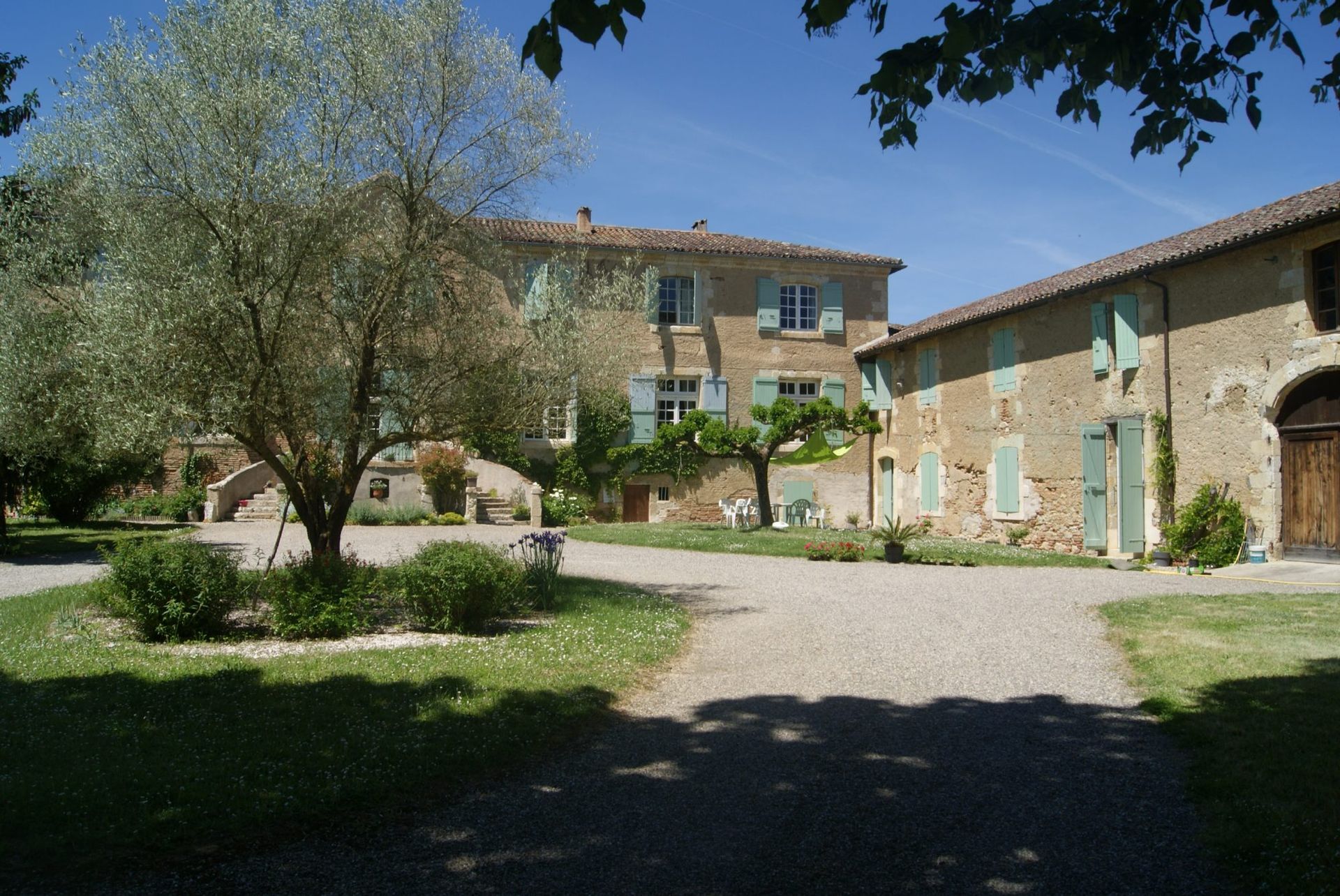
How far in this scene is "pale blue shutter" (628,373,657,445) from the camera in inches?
912

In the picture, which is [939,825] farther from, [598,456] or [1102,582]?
[598,456]

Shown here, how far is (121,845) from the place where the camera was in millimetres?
3340

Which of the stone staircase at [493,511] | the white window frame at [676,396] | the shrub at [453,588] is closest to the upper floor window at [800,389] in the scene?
the white window frame at [676,396]

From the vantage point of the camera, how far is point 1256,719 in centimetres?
499

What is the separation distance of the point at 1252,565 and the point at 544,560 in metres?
10.2

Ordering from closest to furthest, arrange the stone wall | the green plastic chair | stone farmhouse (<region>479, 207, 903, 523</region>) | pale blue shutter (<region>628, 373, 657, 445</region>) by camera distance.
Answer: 1. the stone wall
2. the green plastic chair
3. pale blue shutter (<region>628, 373, 657, 445</region>)
4. stone farmhouse (<region>479, 207, 903, 523</region>)

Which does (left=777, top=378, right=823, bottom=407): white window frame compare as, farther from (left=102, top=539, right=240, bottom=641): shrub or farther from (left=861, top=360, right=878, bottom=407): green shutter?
(left=102, top=539, right=240, bottom=641): shrub

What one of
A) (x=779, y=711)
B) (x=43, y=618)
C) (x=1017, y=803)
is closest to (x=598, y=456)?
(x=43, y=618)

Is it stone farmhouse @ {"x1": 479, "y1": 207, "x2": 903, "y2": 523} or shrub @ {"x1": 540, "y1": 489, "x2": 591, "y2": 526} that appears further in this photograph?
stone farmhouse @ {"x1": 479, "y1": 207, "x2": 903, "y2": 523}

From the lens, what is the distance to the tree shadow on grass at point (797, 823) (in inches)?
126

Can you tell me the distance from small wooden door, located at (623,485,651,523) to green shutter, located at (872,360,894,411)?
21.0 feet

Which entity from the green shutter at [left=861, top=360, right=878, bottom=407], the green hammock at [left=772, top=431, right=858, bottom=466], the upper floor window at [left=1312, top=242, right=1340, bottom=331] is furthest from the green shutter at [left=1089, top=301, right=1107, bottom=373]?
the green shutter at [left=861, top=360, right=878, bottom=407]

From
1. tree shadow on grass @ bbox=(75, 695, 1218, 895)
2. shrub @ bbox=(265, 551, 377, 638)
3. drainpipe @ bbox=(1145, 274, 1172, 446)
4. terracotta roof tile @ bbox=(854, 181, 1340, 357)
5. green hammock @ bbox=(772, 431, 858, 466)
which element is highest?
terracotta roof tile @ bbox=(854, 181, 1340, 357)

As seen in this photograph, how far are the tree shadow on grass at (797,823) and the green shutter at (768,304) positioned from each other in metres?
19.6
